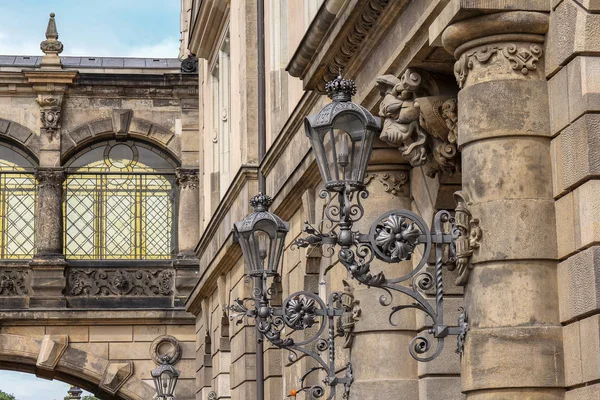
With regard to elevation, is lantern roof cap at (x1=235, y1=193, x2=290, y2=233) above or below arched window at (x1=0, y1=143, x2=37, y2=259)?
below

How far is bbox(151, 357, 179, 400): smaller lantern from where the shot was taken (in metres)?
23.9

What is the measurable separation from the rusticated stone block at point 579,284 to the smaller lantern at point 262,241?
330cm

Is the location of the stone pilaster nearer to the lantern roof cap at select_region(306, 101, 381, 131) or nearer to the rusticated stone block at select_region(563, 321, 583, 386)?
the lantern roof cap at select_region(306, 101, 381, 131)

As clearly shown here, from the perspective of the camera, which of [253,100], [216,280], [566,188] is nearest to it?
[566,188]

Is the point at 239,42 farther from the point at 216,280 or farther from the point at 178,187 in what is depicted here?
the point at 178,187

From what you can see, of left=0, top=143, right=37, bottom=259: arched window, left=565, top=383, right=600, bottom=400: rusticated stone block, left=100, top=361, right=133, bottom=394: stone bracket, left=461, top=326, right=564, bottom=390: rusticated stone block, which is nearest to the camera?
left=565, top=383, right=600, bottom=400: rusticated stone block

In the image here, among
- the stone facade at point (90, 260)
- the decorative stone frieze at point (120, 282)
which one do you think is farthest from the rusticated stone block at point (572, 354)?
the decorative stone frieze at point (120, 282)

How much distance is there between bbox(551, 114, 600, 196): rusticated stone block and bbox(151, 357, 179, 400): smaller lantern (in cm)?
1563

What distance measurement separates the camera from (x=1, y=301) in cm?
3050

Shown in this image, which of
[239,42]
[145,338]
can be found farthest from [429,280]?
[145,338]

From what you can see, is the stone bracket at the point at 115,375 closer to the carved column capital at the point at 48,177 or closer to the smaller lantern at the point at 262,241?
the carved column capital at the point at 48,177

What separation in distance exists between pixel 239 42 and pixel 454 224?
13499mm

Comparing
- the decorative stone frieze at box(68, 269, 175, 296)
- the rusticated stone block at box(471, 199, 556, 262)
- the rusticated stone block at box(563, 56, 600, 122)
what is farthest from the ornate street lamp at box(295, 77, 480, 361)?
the decorative stone frieze at box(68, 269, 175, 296)

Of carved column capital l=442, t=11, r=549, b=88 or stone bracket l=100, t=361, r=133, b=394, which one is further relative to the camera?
stone bracket l=100, t=361, r=133, b=394
